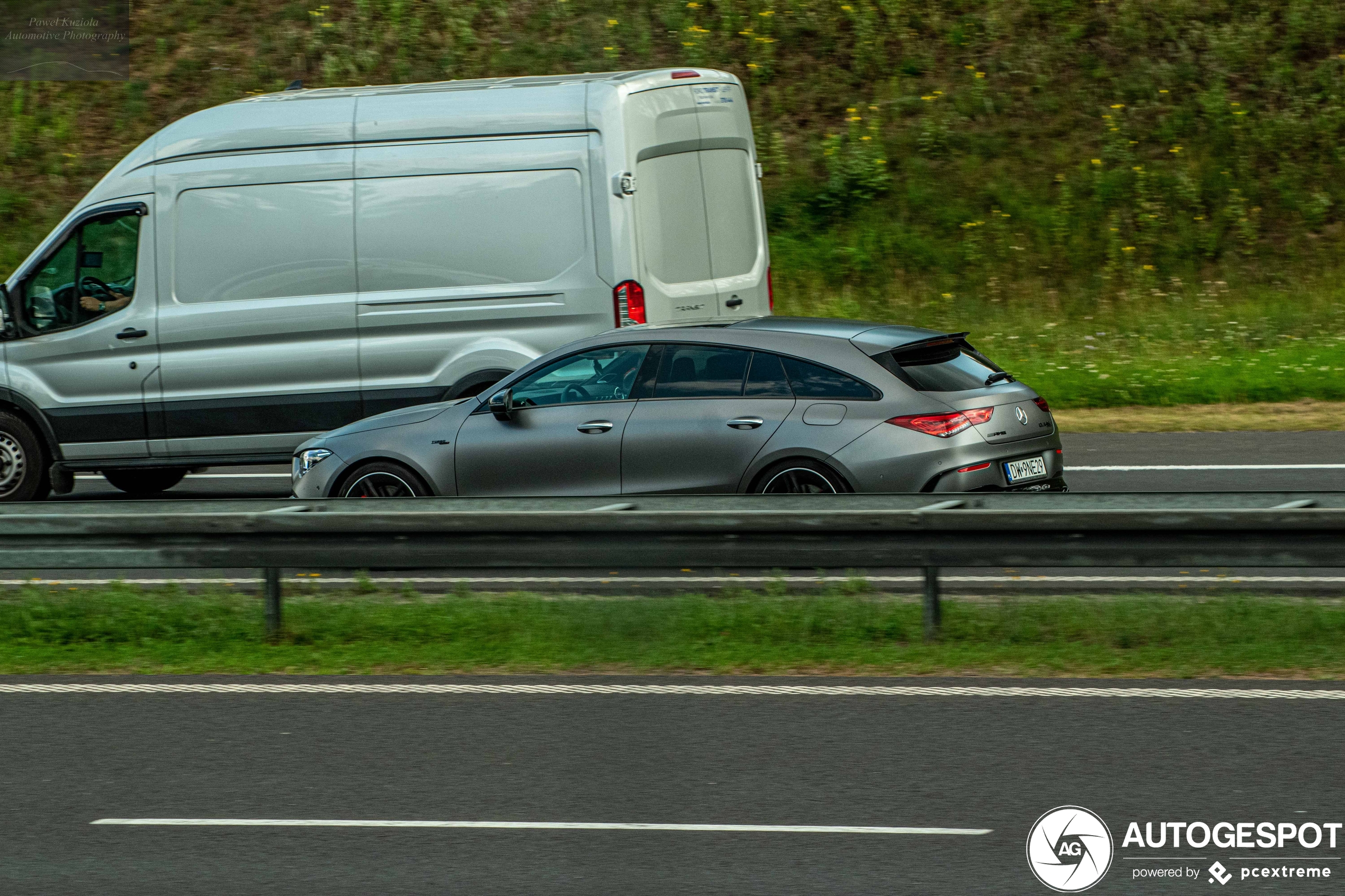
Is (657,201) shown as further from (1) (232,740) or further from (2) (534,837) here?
(2) (534,837)

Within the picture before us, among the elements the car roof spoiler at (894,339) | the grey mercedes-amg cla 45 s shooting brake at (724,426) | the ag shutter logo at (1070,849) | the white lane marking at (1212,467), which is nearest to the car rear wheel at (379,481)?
the grey mercedes-amg cla 45 s shooting brake at (724,426)

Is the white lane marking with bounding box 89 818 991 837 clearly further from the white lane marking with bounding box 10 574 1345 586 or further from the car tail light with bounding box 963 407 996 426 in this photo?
the car tail light with bounding box 963 407 996 426

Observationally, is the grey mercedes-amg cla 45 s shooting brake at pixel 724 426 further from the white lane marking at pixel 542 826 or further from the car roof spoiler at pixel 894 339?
the white lane marking at pixel 542 826

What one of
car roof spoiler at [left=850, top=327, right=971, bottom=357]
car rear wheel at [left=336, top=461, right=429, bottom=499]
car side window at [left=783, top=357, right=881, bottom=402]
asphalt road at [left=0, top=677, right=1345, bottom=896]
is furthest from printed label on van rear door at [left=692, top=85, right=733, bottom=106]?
asphalt road at [left=0, top=677, right=1345, bottom=896]

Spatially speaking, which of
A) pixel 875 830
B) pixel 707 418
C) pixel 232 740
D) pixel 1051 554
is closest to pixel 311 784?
pixel 232 740

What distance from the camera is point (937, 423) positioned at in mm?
9141

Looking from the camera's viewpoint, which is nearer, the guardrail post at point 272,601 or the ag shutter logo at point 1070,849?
the ag shutter logo at point 1070,849

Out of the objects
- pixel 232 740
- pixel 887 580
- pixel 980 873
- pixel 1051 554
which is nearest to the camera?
pixel 980 873

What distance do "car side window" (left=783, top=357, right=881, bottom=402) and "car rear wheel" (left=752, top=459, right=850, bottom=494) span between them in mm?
419

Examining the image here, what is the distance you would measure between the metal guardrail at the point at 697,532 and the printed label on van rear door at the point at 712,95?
206 inches

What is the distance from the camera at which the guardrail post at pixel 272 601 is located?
8.14 meters

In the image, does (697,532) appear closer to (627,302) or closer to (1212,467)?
(627,302)

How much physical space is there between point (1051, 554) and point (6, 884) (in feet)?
15.2

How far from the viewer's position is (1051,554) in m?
7.43
